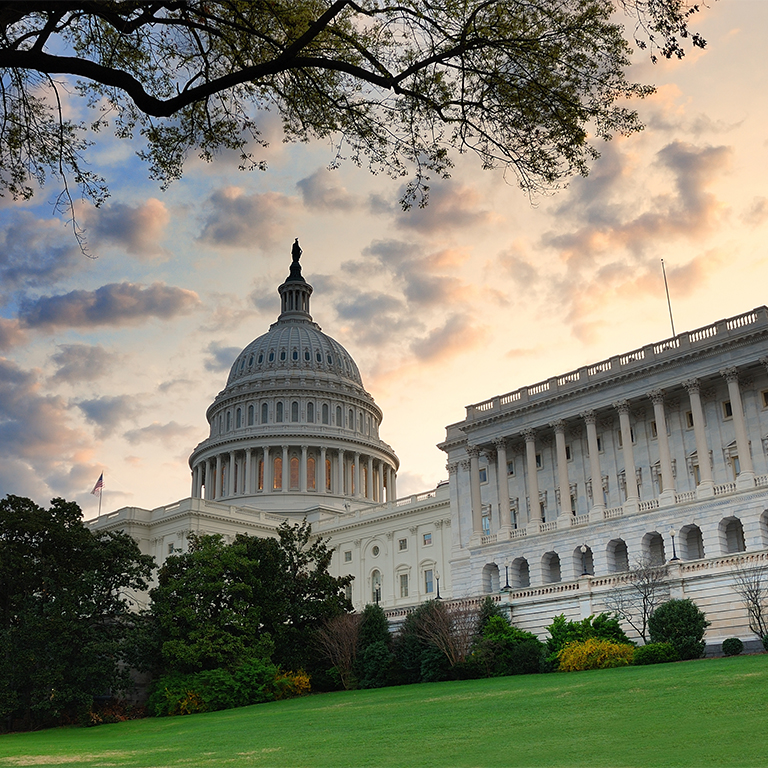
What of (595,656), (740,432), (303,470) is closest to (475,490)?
(740,432)

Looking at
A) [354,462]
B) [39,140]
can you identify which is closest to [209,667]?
[39,140]

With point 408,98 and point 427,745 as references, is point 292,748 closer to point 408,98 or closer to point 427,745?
point 427,745

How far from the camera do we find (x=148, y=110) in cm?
1289

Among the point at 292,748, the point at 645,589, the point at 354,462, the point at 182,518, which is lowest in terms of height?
the point at 292,748

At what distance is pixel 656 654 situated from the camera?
4197cm

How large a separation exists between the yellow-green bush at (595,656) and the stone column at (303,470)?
85586 millimetres

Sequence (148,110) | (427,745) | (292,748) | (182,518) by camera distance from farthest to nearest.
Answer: (182,518) < (292,748) < (427,745) < (148,110)

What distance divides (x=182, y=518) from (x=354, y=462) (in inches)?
1621

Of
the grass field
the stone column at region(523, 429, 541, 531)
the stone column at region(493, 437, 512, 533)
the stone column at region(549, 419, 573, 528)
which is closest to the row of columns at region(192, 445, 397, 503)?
the stone column at region(493, 437, 512, 533)

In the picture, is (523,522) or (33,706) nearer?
(33,706)

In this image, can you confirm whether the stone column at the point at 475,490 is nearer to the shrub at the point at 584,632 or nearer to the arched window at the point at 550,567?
the arched window at the point at 550,567

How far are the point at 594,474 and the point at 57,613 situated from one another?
39.8 meters

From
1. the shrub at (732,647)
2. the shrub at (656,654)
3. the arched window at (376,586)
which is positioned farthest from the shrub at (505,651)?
the arched window at (376,586)

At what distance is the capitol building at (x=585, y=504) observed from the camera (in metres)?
60.0
